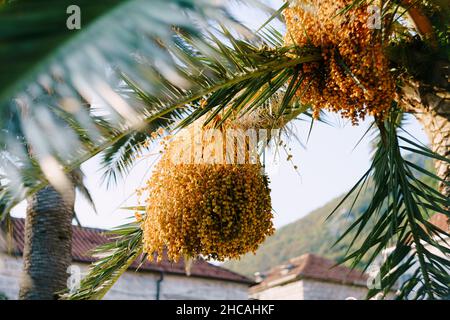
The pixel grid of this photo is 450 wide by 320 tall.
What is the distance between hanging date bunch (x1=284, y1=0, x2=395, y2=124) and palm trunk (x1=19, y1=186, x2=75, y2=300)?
445 cm

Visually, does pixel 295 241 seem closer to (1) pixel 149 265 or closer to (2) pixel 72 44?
(1) pixel 149 265

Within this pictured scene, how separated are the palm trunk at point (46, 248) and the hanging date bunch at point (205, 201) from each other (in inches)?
158

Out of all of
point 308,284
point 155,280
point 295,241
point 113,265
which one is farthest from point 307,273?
point 295,241

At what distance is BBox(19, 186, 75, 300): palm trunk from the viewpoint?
770 cm

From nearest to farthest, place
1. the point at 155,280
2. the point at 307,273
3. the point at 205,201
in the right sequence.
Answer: the point at 205,201 < the point at 155,280 < the point at 307,273

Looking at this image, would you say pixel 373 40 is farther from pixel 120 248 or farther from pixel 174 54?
pixel 120 248

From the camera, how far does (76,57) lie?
114 cm

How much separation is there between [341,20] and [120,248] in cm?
271

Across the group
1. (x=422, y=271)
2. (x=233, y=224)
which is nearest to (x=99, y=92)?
(x=233, y=224)

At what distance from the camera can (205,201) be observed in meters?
3.73

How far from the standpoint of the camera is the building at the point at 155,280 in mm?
20547

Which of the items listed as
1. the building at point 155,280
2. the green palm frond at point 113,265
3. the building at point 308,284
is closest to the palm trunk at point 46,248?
the green palm frond at point 113,265

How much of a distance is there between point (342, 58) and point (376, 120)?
684 mm

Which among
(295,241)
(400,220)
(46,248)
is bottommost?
(400,220)
